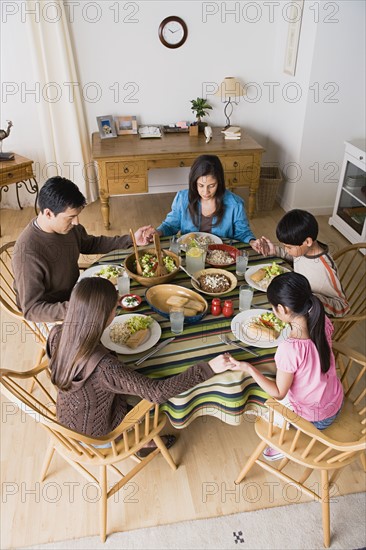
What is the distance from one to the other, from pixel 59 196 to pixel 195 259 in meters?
0.72

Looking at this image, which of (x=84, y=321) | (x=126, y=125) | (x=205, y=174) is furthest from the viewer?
(x=126, y=125)

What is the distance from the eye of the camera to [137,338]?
68.1 inches

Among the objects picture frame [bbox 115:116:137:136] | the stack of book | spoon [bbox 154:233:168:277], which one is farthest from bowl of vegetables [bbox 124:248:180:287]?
picture frame [bbox 115:116:137:136]

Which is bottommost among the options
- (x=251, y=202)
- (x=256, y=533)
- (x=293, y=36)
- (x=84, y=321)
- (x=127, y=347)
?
(x=256, y=533)

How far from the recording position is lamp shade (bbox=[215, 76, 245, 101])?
4199 mm

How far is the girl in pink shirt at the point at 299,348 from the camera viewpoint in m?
1.55

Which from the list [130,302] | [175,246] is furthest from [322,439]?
[175,246]

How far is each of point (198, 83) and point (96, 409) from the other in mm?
3762

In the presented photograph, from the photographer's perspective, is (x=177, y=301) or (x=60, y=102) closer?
(x=177, y=301)

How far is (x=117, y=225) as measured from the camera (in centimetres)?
436

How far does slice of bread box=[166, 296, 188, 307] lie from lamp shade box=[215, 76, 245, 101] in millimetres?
2952

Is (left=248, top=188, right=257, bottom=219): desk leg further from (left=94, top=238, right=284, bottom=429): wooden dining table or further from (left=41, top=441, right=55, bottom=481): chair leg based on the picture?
(left=41, top=441, right=55, bottom=481): chair leg

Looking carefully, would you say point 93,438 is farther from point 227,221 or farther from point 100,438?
point 227,221

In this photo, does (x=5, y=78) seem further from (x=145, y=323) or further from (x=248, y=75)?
(x=145, y=323)
